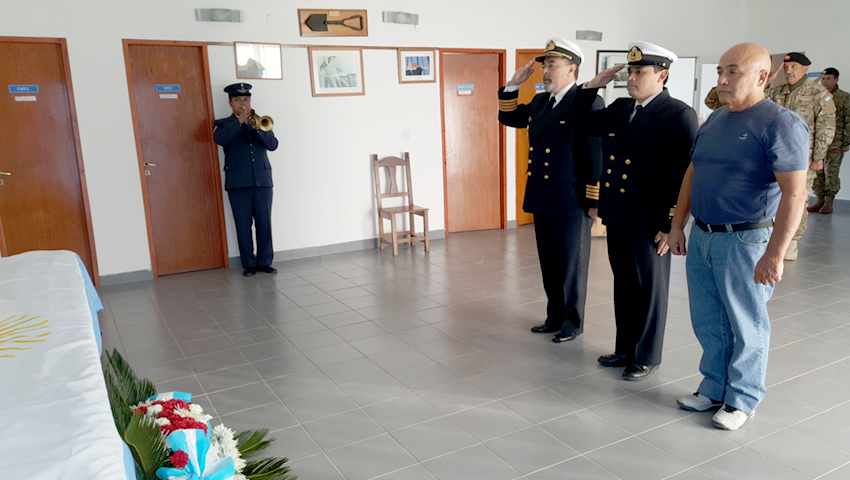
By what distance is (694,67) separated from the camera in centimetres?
880

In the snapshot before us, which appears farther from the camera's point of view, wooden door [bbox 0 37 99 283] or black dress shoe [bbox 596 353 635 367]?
wooden door [bbox 0 37 99 283]

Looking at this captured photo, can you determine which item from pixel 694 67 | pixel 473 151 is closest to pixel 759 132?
pixel 473 151

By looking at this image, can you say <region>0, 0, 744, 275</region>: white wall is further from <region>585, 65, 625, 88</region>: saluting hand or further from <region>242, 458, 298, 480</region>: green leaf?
<region>242, 458, 298, 480</region>: green leaf

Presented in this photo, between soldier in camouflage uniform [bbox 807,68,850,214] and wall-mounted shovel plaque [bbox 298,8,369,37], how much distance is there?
581cm

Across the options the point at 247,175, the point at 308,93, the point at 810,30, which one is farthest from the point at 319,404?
the point at 810,30

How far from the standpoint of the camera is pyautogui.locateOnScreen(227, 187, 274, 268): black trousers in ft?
18.9

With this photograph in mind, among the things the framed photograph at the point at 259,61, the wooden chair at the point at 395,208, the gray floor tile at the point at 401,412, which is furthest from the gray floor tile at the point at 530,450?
the framed photograph at the point at 259,61

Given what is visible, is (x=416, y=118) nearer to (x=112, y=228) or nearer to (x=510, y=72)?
(x=510, y=72)

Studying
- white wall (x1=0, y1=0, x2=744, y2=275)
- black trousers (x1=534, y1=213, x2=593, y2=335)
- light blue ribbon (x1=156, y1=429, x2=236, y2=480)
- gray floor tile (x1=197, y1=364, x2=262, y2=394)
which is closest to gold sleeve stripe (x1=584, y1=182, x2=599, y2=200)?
black trousers (x1=534, y1=213, x2=593, y2=335)

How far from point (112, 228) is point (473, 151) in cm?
411

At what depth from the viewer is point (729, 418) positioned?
102 inches

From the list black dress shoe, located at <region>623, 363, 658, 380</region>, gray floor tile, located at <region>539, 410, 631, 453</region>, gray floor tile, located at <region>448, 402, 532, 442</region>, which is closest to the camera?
gray floor tile, located at <region>539, 410, 631, 453</region>

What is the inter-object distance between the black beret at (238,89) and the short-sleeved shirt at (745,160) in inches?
166

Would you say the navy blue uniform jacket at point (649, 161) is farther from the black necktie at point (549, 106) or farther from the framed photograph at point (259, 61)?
the framed photograph at point (259, 61)
